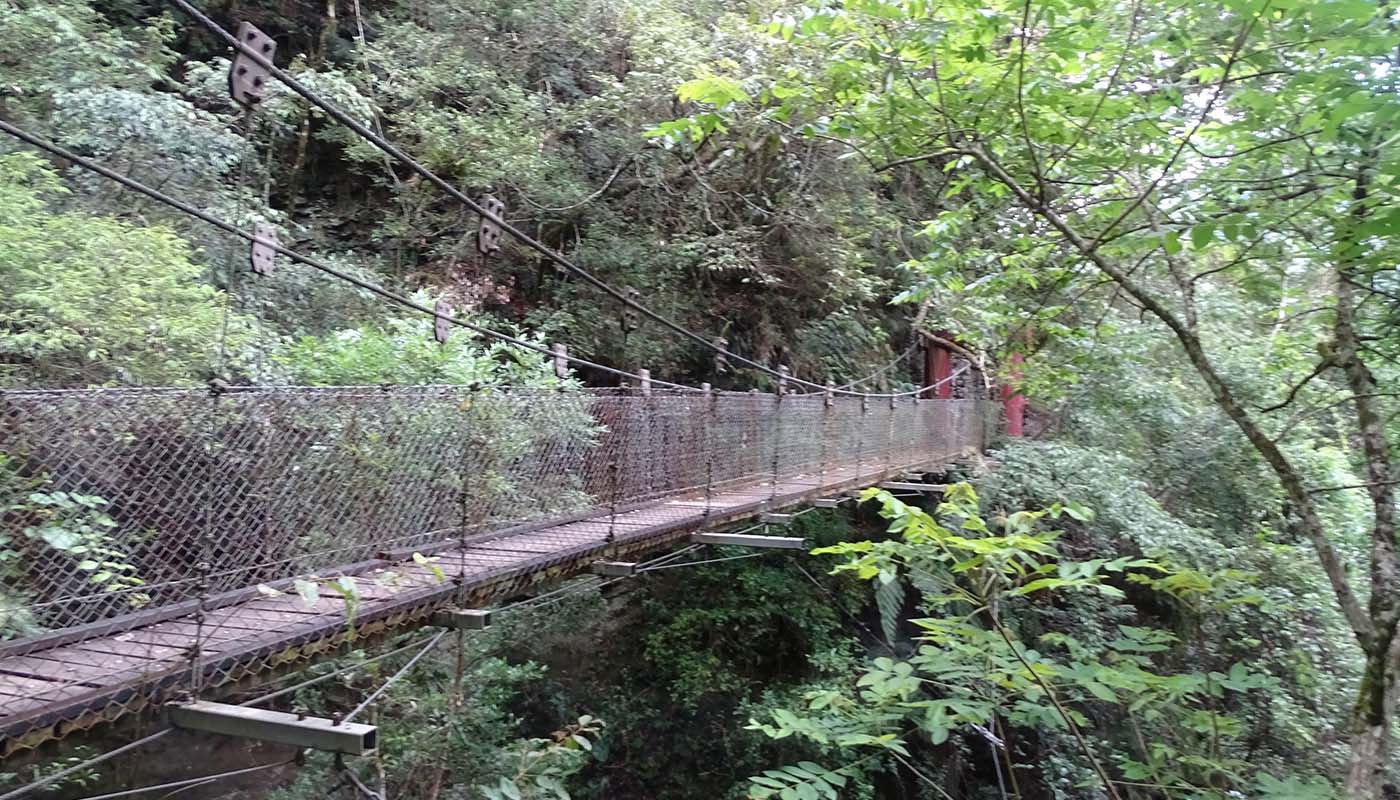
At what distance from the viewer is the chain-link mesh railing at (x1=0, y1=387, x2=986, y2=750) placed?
1.23m

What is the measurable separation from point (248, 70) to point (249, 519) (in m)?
0.80

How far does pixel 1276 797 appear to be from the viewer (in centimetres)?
162

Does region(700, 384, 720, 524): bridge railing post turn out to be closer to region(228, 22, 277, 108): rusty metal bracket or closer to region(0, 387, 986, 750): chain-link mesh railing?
region(0, 387, 986, 750): chain-link mesh railing

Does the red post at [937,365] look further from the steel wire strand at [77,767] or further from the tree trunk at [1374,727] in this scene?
the steel wire strand at [77,767]

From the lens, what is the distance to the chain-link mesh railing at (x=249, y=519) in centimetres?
123

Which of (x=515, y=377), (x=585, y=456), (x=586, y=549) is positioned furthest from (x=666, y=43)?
(x=586, y=549)

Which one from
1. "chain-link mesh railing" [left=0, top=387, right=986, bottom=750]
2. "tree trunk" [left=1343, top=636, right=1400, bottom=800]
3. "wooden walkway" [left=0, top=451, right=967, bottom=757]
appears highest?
"chain-link mesh railing" [left=0, top=387, right=986, bottom=750]

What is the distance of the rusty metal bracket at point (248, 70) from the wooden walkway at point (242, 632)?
85cm

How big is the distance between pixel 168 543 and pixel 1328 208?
262 centimetres

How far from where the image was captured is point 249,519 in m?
1.53

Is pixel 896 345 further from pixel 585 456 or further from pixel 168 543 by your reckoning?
pixel 168 543

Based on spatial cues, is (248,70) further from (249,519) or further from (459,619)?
(459,619)

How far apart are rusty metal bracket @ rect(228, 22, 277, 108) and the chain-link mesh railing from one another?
19.4 inches

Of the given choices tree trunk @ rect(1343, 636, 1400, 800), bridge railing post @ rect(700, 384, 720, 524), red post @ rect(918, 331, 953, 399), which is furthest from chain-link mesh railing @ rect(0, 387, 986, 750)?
red post @ rect(918, 331, 953, 399)
